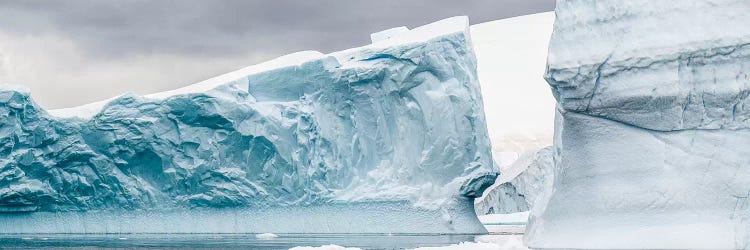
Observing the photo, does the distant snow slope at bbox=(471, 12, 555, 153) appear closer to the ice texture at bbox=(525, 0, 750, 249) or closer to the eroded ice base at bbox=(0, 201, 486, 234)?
the eroded ice base at bbox=(0, 201, 486, 234)

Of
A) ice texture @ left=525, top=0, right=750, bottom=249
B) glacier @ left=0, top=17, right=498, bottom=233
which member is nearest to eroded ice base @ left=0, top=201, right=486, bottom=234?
glacier @ left=0, top=17, right=498, bottom=233

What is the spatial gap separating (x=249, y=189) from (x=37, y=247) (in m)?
5.14

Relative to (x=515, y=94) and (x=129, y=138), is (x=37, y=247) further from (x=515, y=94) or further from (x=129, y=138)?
(x=515, y=94)

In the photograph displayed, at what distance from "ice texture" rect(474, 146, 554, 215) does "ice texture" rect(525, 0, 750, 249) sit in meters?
13.6

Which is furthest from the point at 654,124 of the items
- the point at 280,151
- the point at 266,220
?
the point at 266,220

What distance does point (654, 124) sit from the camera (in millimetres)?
10547

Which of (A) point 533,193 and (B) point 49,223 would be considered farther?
(A) point 533,193

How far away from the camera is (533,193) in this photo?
2498 centimetres

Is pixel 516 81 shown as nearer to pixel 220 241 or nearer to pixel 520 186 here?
pixel 520 186

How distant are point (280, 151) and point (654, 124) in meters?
9.94

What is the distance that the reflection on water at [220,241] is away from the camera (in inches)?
590

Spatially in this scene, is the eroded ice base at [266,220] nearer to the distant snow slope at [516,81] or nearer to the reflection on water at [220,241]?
the reflection on water at [220,241]

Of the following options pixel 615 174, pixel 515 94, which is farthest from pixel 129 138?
pixel 515 94

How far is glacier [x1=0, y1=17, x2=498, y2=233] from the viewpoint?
1872 cm
